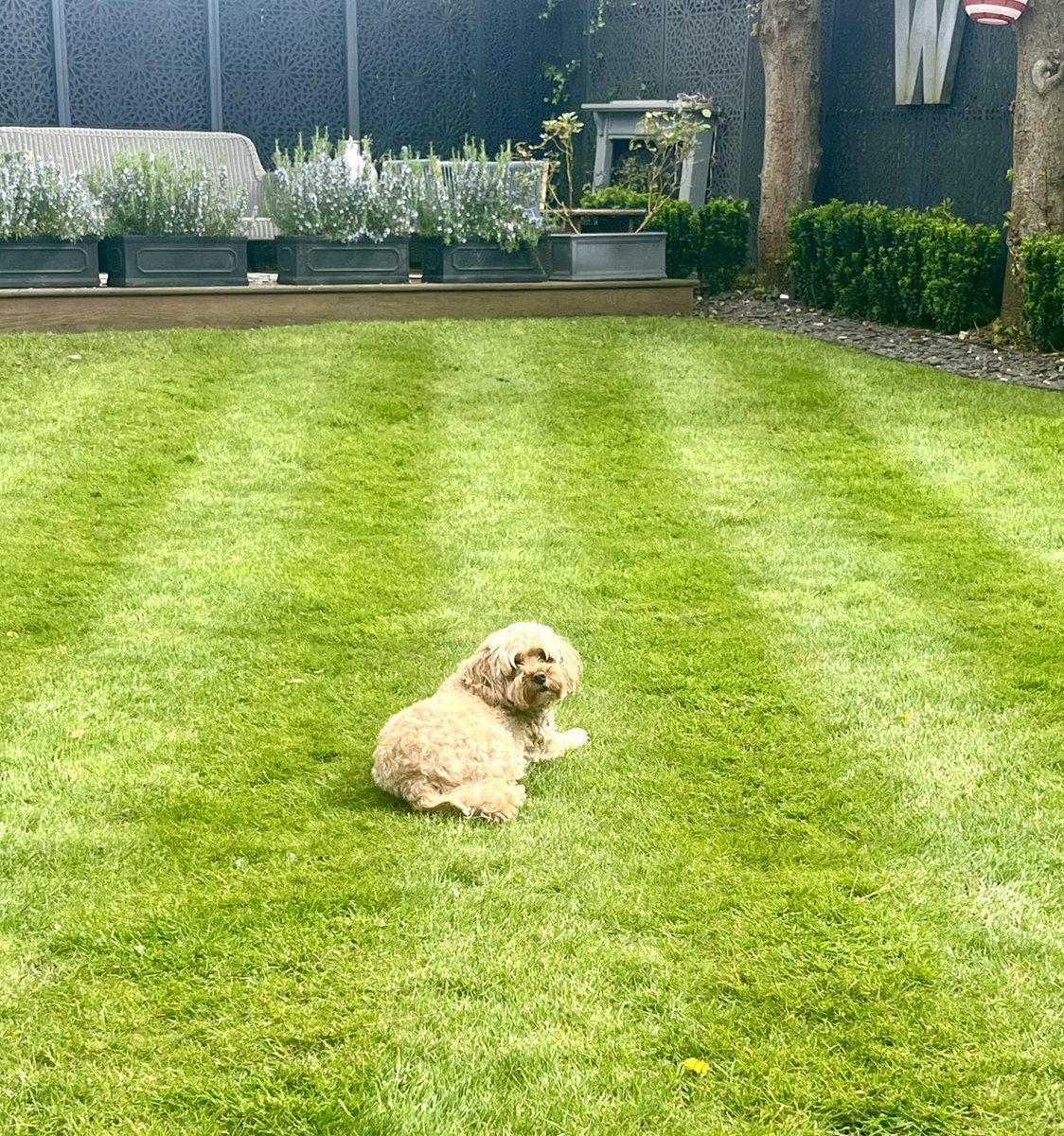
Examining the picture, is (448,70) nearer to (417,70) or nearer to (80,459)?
(417,70)

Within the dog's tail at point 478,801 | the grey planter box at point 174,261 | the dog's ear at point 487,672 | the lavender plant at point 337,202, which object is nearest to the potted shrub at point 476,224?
the lavender plant at point 337,202

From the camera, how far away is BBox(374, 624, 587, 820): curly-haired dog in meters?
4.13

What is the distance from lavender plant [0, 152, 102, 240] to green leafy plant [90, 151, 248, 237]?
18 centimetres

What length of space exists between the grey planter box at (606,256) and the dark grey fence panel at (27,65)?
7071 mm

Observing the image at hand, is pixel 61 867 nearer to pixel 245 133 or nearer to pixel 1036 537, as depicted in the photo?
pixel 1036 537

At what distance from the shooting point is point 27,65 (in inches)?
607

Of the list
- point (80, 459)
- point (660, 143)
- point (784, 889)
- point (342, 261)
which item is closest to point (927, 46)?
point (660, 143)

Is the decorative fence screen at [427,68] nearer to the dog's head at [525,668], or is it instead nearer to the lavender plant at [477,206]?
the lavender plant at [477,206]

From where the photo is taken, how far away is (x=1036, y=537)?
→ 6770mm

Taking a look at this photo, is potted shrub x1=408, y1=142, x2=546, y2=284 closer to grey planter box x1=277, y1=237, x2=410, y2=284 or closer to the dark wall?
grey planter box x1=277, y1=237, x2=410, y2=284

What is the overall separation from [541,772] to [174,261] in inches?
303

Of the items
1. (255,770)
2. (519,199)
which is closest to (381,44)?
(519,199)

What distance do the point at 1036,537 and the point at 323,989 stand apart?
467 centimetres

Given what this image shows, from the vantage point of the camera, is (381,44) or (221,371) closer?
(221,371)
